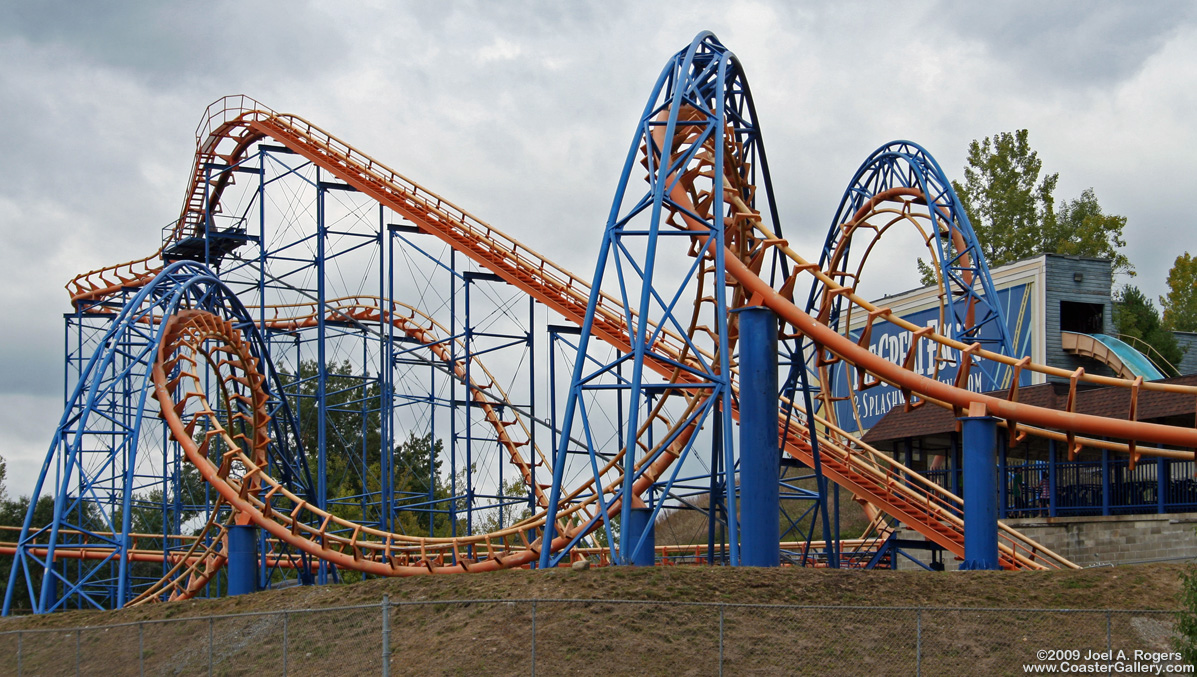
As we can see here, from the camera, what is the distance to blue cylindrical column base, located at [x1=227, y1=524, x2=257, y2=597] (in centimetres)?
2541

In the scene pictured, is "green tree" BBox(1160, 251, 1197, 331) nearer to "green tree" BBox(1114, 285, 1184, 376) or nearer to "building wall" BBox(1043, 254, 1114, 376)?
"green tree" BBox(1114, 285, 1184, 376)

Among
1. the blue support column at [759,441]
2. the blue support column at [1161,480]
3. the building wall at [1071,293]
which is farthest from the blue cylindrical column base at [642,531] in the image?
the building wall at [1071,293]

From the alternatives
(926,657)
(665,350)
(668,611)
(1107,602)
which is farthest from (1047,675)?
(665,350)

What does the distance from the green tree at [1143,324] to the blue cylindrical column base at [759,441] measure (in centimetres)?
2739

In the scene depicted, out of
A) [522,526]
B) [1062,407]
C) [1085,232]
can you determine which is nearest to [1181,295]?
[1085,232]

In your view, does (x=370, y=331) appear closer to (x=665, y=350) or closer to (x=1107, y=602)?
(x=665, y=350)

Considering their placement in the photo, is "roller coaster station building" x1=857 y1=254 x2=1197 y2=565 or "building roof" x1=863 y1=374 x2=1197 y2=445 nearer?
"roller coaster station building" x1=857 y1=254 x2=1197 y2=565

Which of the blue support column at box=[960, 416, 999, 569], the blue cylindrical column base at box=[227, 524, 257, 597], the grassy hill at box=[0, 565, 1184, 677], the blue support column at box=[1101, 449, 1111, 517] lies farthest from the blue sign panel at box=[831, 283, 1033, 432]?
the grassy hill at box=[0, 565, 1184, 677]

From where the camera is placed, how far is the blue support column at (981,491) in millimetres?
19047

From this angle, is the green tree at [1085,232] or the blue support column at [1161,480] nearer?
the blue support column at [1161,480]

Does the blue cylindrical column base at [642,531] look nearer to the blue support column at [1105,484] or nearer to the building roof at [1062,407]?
the building roof at [1062,407]

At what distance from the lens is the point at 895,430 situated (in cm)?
3209

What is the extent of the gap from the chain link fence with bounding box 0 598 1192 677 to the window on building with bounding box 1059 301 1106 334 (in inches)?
1018

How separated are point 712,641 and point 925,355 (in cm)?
2980
